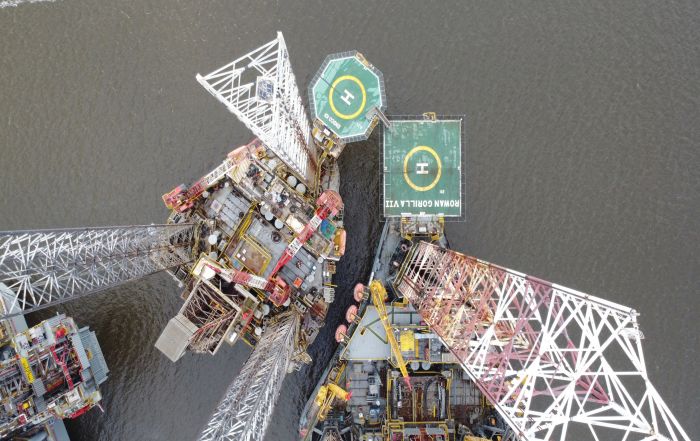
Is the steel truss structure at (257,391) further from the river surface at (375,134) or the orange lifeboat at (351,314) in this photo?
the river surface at (375,134)

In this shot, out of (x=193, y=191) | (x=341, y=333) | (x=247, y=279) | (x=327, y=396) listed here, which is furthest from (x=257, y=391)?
(x=193, y=191)

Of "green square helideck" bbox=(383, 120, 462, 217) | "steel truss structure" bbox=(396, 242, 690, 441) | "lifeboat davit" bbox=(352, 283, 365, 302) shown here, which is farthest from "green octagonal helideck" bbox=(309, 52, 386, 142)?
"lifeboat davit" bbox=(352, 283, 365, 302)

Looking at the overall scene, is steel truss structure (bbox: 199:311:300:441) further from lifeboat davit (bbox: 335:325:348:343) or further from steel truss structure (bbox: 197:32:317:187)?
steel truss structure (bbox: 197:32:317:187)

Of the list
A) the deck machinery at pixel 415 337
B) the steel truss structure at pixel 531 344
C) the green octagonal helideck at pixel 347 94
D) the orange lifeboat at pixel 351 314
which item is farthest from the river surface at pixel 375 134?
the steel truss structure at pixel 531 344

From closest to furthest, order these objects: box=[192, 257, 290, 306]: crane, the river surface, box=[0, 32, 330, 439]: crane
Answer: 1. box=[0, 32, 330, 439]: crane
2. box=[192, 257, 290, 306]: crane
3. the river surface

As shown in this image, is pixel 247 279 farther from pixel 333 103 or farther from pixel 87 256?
pixel 333 103

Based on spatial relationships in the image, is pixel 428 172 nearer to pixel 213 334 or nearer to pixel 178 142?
pixel 213 334

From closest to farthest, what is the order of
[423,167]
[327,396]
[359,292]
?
1. [423,167]
2. [327,396]
3. [359,292]
